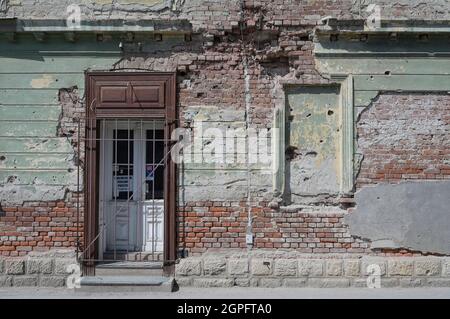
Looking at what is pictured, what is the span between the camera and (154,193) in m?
7.58

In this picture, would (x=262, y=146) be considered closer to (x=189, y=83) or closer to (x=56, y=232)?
(x=189, y=83)

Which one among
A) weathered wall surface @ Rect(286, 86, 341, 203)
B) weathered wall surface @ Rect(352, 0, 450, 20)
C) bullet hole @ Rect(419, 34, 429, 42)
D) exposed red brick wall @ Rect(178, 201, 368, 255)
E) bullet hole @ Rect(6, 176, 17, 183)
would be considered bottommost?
exposed red brick wall @ Rect(178, 201, 368, 255)

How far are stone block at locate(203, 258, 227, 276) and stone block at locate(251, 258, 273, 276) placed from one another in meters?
0.41

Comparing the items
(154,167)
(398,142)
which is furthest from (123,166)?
(398,142)

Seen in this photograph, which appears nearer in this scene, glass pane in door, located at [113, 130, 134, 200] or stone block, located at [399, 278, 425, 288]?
stone block, located at [399, 278, 425, 288]

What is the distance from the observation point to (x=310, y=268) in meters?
7.23

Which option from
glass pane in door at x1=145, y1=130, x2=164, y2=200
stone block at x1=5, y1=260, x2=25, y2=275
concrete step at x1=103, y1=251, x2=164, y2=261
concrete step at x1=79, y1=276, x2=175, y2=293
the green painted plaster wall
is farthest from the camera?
glass pane in door at x1=145, y1=130, x2=164, y2=200

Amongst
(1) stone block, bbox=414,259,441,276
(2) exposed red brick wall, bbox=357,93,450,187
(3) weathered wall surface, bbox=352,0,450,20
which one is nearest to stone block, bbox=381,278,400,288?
(1) stone block, bbox=414,259,441,276

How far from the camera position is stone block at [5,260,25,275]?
23.7 feet

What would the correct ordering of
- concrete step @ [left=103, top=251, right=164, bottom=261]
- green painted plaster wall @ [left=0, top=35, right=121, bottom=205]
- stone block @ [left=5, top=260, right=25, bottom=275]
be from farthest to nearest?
1. concrete step @ [left=103, top=251, right=164, bottom=261]
2. green painted plaster wall @ [left=0, top=35, right=121, bottom=205]
3. stone block @ [left=5, top=260, right=25, bottom=275]

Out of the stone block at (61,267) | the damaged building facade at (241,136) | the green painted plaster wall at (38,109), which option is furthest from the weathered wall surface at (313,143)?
the stone block at (61,267)

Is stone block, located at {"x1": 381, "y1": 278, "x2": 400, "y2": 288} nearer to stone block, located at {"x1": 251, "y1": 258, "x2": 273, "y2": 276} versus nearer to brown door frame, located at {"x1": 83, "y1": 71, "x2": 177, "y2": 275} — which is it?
stone block, located at {"x1": 251, "y1": 258, "x2": 273, "y2": 276}

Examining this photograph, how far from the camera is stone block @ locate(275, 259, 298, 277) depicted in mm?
7230

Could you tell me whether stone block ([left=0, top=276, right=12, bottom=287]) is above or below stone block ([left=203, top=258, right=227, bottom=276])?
below
